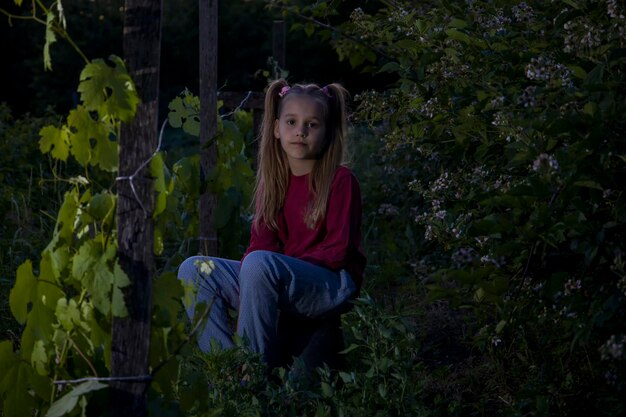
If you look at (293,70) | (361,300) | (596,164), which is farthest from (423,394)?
(293,70)

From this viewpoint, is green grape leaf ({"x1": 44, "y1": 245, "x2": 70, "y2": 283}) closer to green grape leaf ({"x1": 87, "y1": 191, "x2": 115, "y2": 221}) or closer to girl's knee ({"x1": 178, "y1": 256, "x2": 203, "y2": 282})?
green grape leaf ({"x1": 87, "y1": 191, "x2": 115, "y2": 221})

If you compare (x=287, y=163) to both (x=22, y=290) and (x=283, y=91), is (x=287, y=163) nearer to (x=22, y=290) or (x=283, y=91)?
(x=283, y=91)

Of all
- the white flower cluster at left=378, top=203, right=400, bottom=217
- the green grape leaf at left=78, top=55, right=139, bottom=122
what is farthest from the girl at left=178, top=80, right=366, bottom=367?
the white flower cluster at left=378, top=203, right=400, bottom=217

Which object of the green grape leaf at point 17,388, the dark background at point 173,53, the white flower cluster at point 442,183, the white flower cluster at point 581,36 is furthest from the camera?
the dark background at point 173,53

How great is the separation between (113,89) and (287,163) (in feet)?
5.14

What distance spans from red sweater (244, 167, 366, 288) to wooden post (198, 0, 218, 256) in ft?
1.36

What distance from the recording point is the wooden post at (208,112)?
12.6 ft

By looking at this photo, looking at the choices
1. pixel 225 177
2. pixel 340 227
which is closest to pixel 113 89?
pixel 340 227

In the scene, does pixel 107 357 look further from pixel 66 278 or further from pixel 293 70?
pixel 293 70

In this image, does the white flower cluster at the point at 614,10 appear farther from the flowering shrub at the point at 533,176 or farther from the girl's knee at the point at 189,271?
the girl's knee at the point at 189,271

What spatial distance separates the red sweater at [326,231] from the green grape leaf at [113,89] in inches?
53.0

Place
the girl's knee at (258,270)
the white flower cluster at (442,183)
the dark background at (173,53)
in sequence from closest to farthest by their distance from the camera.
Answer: the girl's knee at (258,270) < the white flower cluster at (442,183) < the dark background at (173,53)

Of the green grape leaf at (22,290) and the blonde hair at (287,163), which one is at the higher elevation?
the blonde hair at (287,163)

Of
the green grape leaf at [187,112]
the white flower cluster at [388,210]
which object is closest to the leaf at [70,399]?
the green grape leaf at [187,112]
